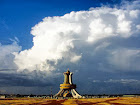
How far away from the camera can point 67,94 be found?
111 meters

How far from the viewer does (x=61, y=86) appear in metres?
113

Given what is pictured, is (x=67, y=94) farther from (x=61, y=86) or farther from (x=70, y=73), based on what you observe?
(x=70, y=73)

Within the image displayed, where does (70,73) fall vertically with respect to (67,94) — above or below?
above

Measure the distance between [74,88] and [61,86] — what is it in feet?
32.6

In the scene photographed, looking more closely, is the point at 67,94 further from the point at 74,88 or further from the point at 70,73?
the point at 70,73

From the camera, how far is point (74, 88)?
364ft

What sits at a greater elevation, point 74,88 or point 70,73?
point 70,73

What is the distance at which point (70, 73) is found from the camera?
369 ft

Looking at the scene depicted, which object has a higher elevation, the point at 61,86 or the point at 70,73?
the point at 70,73

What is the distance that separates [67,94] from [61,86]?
7.36 metres

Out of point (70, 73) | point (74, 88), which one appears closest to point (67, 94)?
point (74, 88)

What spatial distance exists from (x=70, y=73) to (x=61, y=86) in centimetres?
1189
